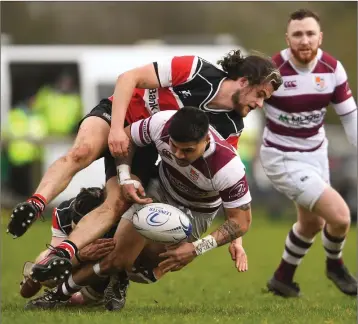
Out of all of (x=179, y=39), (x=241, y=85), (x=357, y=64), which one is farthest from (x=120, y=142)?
(x=357, y=64)

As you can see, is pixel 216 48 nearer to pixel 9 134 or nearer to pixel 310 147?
pixel 9 134

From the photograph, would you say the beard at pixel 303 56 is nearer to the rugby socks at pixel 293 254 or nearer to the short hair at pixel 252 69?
the short hair at pixel 252 69

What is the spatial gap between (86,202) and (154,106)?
3.22ft

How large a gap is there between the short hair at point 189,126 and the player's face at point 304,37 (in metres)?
2.21

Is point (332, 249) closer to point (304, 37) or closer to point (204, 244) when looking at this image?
point (304, 37)

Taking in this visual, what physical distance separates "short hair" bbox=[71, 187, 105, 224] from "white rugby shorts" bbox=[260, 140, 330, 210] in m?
1.97

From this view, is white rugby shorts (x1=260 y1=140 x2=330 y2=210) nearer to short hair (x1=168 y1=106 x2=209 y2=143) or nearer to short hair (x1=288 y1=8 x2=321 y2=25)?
short hair (x1=288 y1=8 x2=321 y2=25)

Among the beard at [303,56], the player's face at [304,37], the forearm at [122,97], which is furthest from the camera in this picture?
the beard at [303,56]

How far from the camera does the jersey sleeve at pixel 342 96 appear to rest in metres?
10.0

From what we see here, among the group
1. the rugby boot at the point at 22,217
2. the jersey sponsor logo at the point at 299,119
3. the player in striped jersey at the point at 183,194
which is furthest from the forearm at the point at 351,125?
the rugby boot at the point at 22,217

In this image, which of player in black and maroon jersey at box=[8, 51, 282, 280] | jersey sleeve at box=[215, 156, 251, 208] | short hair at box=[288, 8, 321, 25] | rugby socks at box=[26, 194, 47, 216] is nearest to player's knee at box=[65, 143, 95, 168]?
player in black and maroon jersey at box=[8, 51, 282, 280]

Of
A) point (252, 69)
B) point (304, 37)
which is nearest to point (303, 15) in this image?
point (304, 37)

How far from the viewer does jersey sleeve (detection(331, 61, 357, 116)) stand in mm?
10008

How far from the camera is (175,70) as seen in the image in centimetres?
856
